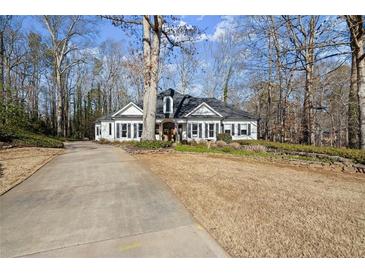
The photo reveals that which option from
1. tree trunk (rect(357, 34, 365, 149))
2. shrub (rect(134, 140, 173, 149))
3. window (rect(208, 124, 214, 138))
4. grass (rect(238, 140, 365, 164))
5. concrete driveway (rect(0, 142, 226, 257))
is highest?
tree trunk (rect(357, 34, 365, 149))

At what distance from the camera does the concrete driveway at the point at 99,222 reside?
237 centimetres

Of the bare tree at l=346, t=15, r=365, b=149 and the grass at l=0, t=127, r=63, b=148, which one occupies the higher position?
the bare tree at l=346, t=15, r=365, b=149

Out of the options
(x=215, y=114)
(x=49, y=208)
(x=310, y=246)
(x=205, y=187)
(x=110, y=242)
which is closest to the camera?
(x=310, y=246)

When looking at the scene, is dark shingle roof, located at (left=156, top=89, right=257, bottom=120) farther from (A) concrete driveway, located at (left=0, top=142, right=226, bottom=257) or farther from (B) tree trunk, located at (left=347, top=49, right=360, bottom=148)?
(A) concrete driveway, located at (left=0, top=142, right=226, bottom=257)

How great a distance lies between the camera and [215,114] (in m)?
21.6

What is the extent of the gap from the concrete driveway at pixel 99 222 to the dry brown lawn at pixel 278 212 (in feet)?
1.15

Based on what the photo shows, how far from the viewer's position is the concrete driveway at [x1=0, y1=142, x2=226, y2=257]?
237 cm

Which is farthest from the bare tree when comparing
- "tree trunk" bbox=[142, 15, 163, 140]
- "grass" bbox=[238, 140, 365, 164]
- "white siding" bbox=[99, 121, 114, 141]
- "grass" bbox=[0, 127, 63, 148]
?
"white siding" bbox=[99, 121, 114, 141]

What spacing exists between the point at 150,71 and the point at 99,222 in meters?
9.29

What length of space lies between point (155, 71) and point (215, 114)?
38.5ft

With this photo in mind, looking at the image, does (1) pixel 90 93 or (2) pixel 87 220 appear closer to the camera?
(2) pixel 87 220

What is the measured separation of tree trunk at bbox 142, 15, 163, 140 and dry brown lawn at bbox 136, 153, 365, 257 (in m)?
6.09

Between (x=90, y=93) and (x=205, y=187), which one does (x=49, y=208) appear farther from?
(x=90, y=93)
